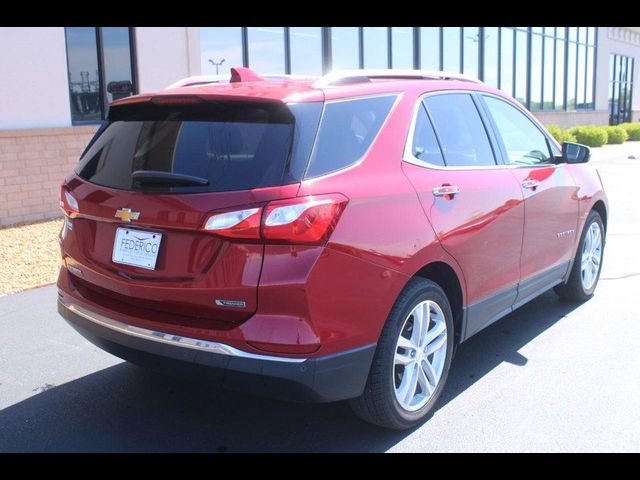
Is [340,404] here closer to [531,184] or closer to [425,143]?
[425,143]

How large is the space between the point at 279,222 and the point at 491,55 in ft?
72.1

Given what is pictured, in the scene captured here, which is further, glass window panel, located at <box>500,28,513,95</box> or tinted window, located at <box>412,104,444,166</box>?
glass window panel, located at <box>500,28,513,95</box>

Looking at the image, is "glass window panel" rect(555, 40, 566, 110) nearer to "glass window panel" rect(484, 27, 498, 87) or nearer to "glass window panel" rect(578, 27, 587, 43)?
"glass window panel" rect(578, 27, 587, 43)

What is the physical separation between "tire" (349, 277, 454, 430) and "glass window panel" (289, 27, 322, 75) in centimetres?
1142

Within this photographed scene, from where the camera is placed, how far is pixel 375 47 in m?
16.9

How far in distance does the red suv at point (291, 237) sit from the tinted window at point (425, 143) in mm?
12

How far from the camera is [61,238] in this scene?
12.1 feet

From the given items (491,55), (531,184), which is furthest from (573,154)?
(491,55)

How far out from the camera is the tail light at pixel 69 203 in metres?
3.44

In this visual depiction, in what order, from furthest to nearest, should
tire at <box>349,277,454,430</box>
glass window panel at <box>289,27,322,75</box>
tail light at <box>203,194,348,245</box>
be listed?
glass window panel at <box>289,27,322,75</box> → tire at <box>349,277,454,430</box> → tail light at <box>203,194,348,245</box>

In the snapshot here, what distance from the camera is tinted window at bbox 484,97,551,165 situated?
14.7ft

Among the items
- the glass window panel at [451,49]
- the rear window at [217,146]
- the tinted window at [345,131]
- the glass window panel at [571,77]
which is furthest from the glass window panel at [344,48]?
the glass window panel at [571,77]

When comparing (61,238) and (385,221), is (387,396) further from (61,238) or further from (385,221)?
(61,238)

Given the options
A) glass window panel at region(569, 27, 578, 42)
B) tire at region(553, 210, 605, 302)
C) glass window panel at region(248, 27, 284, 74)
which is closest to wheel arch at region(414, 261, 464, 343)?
tire at region(553, 210, 605, 302)
